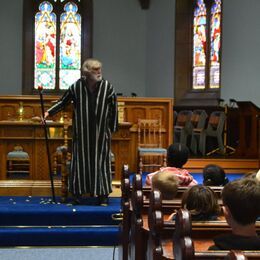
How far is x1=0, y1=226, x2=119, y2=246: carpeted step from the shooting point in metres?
6.18

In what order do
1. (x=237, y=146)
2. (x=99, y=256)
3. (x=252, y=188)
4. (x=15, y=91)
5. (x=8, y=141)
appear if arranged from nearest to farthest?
(x=252, y=188) → (x=99, y=256) → (x=8, y=141) → (x=237, y=146) → (x=15, y=91)

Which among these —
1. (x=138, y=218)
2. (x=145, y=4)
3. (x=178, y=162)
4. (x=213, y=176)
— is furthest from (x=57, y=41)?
(x=138, y=218)

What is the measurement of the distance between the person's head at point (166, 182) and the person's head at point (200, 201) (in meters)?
0.77

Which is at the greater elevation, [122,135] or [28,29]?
[28,29]

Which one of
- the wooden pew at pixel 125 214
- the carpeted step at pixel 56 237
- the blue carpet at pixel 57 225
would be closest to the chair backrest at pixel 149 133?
the blue carpet at pixel 57 225

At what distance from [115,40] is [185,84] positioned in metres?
2.46

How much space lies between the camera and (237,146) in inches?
489

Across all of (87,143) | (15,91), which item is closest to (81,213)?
(87,143)

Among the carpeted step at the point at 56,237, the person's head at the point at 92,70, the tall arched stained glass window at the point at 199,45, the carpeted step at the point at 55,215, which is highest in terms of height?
the tall arched stained glass window at the point at 199,45

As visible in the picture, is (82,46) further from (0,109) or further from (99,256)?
(99,256)

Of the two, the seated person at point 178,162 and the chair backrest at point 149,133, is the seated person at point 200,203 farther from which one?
the chair backrest at point 149,133

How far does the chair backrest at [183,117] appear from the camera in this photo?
1350 centimetres

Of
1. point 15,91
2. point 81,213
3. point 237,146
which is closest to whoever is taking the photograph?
point 81,213

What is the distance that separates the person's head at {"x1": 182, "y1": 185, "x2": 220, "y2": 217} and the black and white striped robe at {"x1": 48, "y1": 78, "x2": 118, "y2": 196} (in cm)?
361
